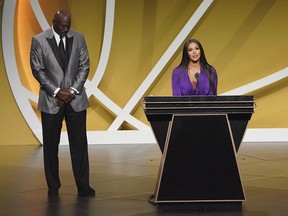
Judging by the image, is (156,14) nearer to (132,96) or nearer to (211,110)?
(132,96)

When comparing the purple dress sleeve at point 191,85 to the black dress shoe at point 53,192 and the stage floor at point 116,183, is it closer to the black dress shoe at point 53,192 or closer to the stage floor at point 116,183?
the stage floor at point 116,183

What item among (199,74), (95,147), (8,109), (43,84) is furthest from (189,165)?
(8,109)

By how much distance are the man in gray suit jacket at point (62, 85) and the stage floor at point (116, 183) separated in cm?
33

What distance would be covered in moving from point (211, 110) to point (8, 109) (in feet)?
19.1

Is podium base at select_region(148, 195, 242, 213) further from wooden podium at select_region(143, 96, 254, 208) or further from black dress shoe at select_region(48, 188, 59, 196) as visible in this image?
black dress shoe at select_region(48, 188, 59, 196)

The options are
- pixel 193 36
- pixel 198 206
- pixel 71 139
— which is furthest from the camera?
pixel 193 36

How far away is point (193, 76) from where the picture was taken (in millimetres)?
Answer: 4941

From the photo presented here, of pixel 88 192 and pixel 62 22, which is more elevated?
pixel 62 22

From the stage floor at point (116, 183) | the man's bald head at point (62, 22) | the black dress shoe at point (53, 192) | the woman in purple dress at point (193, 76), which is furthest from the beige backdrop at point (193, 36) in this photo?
the woman in purple dress at point (193, 76)

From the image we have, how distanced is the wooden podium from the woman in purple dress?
0.32 metres

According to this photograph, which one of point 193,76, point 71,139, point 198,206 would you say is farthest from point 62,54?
point 198,206

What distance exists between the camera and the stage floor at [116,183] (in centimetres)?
471

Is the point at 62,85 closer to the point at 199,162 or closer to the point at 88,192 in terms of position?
the point at 88,192

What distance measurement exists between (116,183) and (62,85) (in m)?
1.22
